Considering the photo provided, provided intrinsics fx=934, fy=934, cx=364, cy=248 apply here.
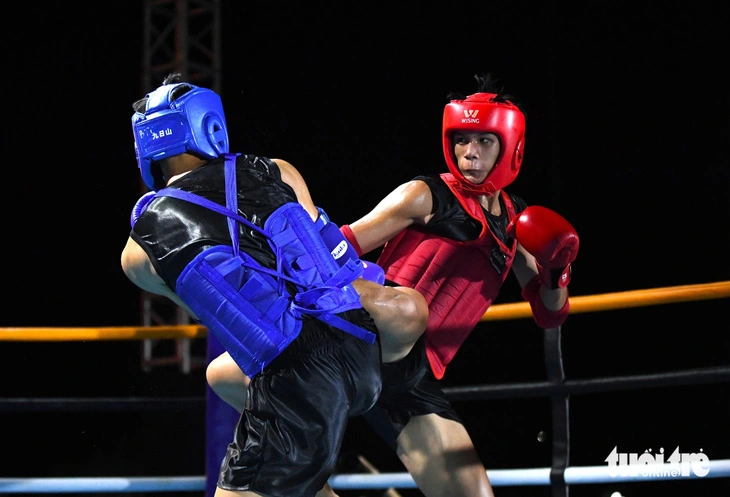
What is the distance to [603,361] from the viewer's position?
6164mm

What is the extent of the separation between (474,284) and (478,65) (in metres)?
4.73

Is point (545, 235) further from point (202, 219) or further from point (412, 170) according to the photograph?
point (412, 170)

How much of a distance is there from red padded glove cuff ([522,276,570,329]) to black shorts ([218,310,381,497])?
3.27 ft

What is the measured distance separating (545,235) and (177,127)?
1.01m

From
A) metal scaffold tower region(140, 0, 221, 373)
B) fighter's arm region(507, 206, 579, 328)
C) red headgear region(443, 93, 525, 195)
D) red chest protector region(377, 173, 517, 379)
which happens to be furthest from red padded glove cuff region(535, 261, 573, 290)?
metal scaffold tower region(140, 0, 221, 373)

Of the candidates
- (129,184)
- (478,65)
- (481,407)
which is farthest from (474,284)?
(129,184)

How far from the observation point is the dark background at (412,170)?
5.86 m

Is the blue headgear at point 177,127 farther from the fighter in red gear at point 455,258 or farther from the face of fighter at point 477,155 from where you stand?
the face of fighter at point 477,155

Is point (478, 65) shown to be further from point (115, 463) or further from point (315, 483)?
point (315, 483)

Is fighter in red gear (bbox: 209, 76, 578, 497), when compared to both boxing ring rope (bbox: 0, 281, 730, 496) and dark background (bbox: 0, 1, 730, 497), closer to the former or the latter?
boxing ring rope (bbox: 0, 281, 730, 496)

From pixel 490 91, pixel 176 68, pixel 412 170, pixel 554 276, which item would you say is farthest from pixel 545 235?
pixel 176 68

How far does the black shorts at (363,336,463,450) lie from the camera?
2289mm

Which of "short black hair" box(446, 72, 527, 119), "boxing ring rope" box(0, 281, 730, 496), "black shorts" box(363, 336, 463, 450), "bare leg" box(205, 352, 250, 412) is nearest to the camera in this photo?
"bare leg" box(205, 352, 250, 412)

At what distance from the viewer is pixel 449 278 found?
8.14ft
